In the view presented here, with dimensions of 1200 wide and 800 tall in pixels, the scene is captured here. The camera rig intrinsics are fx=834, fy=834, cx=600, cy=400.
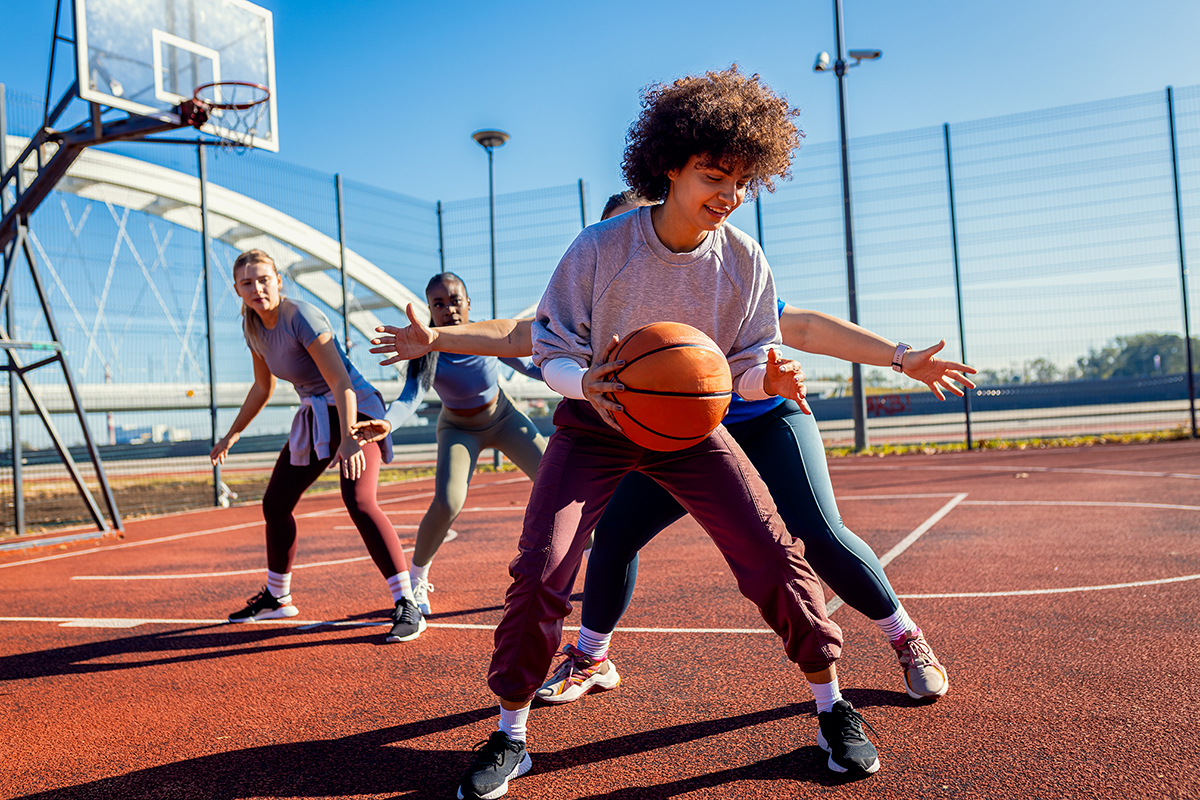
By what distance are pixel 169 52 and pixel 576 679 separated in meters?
10.0

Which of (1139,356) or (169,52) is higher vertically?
(169,52)

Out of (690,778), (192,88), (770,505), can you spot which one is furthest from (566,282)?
(192,88)

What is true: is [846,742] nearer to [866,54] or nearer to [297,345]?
[297,345]

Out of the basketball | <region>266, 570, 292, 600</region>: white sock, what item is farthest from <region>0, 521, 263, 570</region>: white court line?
the basketball

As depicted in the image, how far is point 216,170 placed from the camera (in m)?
12.2

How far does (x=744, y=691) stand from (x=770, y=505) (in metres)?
1.02

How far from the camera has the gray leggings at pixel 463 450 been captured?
4.77 meters

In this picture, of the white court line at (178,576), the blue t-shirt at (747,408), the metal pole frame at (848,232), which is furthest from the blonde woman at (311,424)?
the metal pole frame at (848,232)

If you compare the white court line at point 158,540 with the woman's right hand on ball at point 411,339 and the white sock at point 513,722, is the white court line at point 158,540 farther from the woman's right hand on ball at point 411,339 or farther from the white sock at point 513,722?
the white sock at point 513,722

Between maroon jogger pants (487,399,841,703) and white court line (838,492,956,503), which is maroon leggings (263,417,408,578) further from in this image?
white court line (838,492,956,503)

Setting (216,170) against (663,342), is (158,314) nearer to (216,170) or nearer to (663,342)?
(216,170)

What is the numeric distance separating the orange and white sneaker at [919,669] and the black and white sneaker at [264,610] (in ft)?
11.2

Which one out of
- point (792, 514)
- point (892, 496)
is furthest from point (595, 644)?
point (892, 496)

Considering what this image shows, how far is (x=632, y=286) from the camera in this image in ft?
8.71
